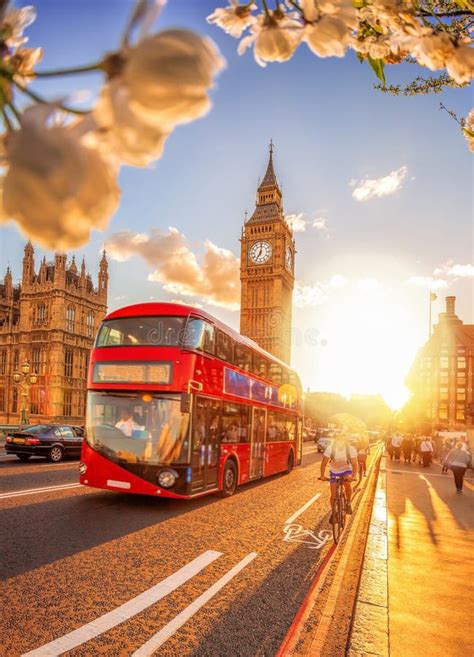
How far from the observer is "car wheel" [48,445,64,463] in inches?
703

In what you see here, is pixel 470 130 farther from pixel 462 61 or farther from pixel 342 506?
pixel 342 506

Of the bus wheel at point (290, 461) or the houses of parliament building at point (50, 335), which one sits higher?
the houses of parliament building at point (50, 335)

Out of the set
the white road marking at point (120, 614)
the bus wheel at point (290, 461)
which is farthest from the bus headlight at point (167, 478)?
the bus wheel at point (290, 461)

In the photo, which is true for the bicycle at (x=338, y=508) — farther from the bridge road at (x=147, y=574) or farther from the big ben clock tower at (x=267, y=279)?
the big ben clock tower at (x=267, y=279)

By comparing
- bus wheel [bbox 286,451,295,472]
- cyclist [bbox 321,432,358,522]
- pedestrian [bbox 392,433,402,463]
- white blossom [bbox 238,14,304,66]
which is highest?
white blossom [bbox 238,14,304,66]

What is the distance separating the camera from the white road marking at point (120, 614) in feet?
13.0

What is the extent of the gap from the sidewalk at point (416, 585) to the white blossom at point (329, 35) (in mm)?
4555

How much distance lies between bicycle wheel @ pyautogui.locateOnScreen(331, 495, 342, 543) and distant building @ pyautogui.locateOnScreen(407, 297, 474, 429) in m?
88.5

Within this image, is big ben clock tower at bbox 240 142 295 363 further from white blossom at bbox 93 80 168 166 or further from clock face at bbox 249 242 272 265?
white blossom at bbox 93 80 168 166

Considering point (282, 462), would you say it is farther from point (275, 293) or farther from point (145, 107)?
point (275, 293)

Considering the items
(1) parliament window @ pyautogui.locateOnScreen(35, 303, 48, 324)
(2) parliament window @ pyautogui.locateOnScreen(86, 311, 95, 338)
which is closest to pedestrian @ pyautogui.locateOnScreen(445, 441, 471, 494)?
(1) parliament window @ pyautogui.locateOnScreen(35, 303, 48, 324)

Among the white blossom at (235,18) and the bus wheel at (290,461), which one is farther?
the bus wheel at (290,461)

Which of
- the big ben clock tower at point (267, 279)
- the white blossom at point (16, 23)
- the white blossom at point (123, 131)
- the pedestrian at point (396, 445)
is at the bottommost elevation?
the pedestrian at point (396, 445)

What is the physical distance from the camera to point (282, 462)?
18.0 m
